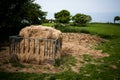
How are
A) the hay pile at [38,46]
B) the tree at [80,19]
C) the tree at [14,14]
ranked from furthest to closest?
the tree at [80,19], the tree at [14,14], the hay pile at [38,46]

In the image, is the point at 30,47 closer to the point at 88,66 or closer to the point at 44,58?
the point at 44,58

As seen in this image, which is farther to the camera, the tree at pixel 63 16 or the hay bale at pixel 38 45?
the tree at pixel 63 16

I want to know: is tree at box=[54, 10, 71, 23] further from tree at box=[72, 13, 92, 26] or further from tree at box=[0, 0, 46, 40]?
tree at box=[0, 0, 46, 40]

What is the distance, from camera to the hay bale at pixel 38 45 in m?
10.4

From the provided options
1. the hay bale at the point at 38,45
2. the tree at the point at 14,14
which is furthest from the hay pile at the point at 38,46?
the tree at the point at 14,14

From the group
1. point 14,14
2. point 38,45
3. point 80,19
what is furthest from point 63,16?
point 38,45

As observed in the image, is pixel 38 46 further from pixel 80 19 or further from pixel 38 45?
pixel 80 19

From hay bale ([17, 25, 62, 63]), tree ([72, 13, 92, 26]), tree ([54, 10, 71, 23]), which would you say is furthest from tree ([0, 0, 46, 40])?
tree ([72, 13, 92, 26])

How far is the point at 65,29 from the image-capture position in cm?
2516

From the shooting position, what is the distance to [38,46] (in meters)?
10.5

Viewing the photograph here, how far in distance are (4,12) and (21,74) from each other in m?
7.46

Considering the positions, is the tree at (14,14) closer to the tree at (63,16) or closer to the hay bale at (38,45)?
the hay bale at (38,45)

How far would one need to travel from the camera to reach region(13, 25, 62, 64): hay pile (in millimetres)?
10336

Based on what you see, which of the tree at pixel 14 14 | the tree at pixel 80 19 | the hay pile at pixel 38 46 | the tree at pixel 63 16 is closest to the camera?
the hay pile at pixel 38 46
